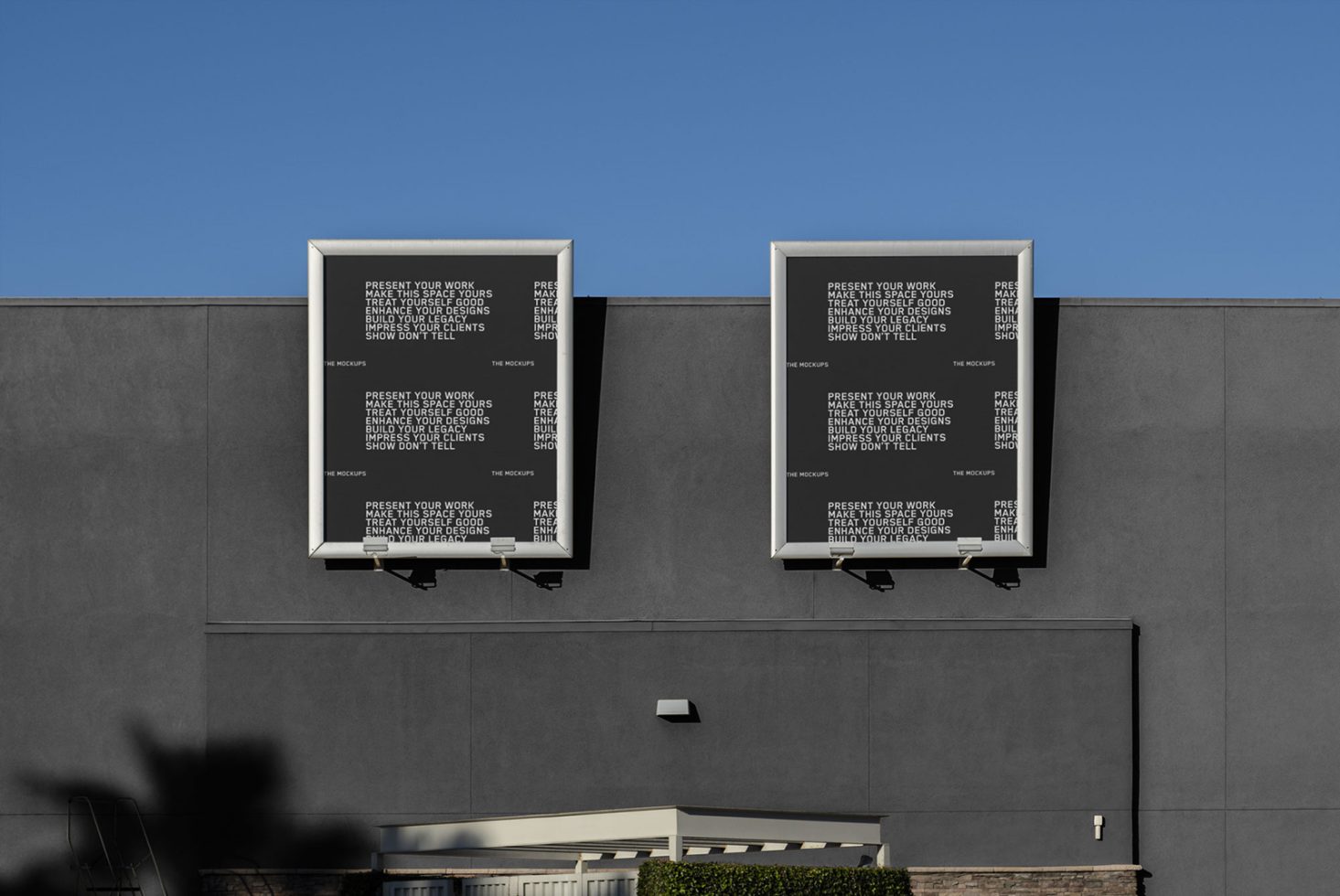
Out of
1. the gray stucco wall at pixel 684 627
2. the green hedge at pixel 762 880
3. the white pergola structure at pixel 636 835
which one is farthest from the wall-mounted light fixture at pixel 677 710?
the green hedge at pixel 762 880

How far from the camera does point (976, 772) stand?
60.0ft

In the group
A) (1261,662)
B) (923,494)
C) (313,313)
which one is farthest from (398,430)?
(1261,662)

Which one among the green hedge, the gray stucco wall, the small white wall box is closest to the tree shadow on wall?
the gray stucco wall

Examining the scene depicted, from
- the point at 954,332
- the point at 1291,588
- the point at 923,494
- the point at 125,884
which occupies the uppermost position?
the point at 954,332

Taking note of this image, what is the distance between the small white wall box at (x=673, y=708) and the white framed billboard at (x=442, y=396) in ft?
7.66

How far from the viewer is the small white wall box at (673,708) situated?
59.4 feet

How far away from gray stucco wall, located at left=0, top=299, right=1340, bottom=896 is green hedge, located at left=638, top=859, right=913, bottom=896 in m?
2.37

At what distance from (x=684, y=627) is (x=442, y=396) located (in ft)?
14.2

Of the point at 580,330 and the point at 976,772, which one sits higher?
the point at 580,330

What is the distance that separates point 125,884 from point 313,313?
25.4 feet

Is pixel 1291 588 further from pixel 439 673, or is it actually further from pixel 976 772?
pixel 439 673

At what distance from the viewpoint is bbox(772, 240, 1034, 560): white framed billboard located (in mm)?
18406

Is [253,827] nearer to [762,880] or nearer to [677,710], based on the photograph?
[677,710]

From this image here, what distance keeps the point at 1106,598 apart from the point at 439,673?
880 centimetres
